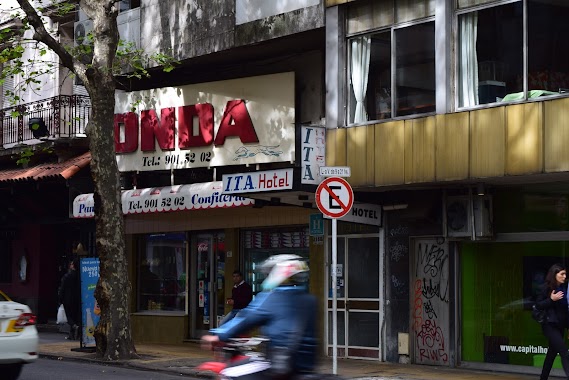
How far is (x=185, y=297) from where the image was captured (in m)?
24.4

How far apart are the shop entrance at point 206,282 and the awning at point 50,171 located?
150 inches

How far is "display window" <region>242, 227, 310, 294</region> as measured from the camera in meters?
21.7

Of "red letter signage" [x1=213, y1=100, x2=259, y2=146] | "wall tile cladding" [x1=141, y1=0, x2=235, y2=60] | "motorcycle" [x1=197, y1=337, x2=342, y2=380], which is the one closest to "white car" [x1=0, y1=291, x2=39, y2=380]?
"motorcycle" [x1=197, y1=337, x2=342, y2=380]

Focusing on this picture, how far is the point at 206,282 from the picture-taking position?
2412cm

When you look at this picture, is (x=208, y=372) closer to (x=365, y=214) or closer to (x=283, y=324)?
(x=365, y=214)

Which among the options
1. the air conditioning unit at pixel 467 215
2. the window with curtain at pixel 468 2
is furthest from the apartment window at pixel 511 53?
the air conditioning unit at pixel 467 215

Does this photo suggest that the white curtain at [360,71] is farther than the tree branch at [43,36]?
No

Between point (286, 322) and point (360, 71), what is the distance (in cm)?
1126

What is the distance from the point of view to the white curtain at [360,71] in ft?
61.6

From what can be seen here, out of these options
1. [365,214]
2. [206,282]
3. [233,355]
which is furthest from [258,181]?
[233,355]

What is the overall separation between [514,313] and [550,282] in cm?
289

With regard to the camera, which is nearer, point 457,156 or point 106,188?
point 457,156

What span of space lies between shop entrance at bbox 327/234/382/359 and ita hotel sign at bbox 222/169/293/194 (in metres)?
2.55

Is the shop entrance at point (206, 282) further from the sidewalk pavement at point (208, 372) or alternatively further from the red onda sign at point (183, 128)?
the red onda sign at point (183, 128)
